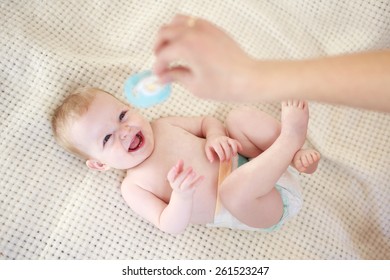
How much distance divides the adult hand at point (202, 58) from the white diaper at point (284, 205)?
0.52 metres

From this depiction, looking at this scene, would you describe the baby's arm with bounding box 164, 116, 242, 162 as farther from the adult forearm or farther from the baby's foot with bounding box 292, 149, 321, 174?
the adult forearm

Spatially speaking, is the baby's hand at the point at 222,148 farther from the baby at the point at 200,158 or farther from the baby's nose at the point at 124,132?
the baby's nose at the point at 124,132

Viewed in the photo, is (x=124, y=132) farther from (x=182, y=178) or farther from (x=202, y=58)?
(x=202, y=58)

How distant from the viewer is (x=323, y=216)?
4.00 feet

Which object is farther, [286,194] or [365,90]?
[286,194]

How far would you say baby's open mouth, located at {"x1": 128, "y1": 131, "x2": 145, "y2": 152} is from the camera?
3.65 feet

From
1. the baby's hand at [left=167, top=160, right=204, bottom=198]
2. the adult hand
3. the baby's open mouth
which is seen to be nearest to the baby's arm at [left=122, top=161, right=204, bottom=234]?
the baby's hand at [left=167, top=160, right=204, bottom=198]

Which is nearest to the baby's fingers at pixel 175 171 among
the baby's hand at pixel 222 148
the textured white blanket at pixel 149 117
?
the baby's hand at pixel 222 148

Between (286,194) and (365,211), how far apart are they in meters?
0.32

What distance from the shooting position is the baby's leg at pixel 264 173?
103 cm

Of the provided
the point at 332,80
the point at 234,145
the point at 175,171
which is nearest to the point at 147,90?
the point at 175,171

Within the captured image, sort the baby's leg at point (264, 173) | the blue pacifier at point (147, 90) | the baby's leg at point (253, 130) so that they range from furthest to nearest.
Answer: the baby's leg at point (253, 130)
the baby's leg at point (264, 173)
the blue pacifier at point (147, 90)
